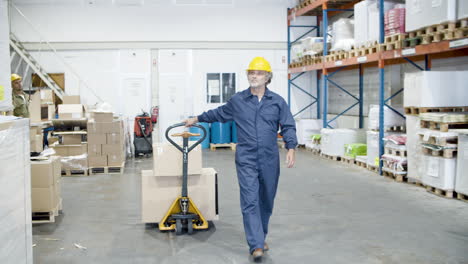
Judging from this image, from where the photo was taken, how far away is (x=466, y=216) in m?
6.27

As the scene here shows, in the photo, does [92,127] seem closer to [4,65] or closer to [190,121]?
[190,121]

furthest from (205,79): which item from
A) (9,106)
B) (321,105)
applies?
(9,106)

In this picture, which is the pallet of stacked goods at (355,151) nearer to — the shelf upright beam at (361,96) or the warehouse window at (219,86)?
the shelf upright beam at (361,96)

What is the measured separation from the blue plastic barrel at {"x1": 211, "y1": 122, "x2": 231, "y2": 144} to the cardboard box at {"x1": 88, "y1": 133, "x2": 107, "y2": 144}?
4922 millimetres

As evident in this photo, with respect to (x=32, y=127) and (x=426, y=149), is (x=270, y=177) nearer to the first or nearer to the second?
(x=426, y=149)

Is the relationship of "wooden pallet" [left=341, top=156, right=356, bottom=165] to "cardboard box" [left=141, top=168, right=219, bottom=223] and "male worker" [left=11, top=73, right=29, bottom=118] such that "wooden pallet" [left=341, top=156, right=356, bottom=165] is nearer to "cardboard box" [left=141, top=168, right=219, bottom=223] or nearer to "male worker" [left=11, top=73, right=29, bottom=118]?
"cardboard box" [left=141, top=168, right=219, bottom=223]

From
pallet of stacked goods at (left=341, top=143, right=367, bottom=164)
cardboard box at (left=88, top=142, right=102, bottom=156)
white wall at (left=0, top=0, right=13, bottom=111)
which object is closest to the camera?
white wall at (left=0, top=0, right=13, bottom=111)

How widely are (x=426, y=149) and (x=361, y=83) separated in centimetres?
578

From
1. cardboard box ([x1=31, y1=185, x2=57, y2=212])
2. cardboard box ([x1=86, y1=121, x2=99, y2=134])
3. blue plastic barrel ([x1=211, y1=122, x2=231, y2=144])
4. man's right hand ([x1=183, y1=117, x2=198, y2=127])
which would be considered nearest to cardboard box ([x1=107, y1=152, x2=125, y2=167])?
cardboard box ([x1=86, y1=121, x2=99, y2=134])

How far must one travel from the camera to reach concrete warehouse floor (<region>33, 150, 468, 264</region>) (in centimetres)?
484

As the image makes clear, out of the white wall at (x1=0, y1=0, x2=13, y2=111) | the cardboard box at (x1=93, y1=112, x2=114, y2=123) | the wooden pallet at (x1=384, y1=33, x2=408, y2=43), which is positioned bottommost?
the cardboard box at (x1=93, y1=112, x2=114, y2=123)

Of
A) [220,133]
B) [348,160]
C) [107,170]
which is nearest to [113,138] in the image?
[107,170]

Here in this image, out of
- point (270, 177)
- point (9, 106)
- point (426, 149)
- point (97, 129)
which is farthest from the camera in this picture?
point (97, 129)

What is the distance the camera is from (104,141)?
10109 mm
